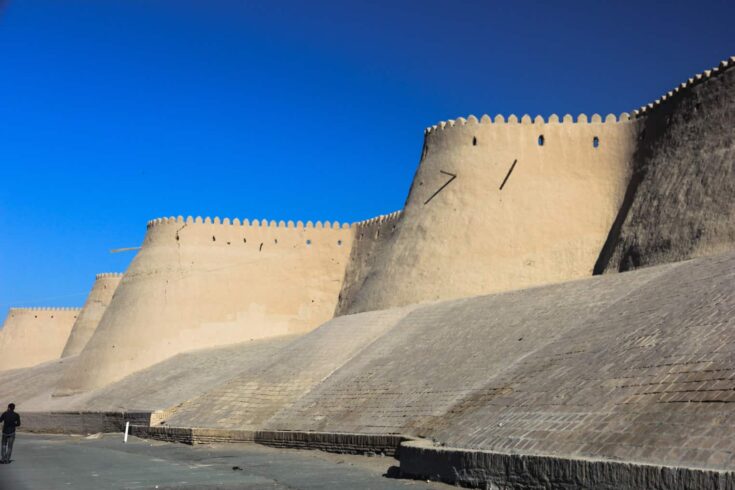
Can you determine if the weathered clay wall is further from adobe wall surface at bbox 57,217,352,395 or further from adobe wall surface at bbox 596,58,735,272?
adobe wall surface at bbox 596,58,735,272

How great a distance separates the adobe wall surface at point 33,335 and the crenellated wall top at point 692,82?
1434 inches

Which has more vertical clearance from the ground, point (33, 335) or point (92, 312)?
point (92, 312)

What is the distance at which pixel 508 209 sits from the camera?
24.0m

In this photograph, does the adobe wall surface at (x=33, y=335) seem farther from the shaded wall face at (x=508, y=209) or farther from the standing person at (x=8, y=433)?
the standing person at (x=8, y=433)

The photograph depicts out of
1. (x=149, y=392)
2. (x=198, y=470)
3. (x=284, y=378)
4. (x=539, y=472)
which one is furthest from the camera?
(x=149, y=392)

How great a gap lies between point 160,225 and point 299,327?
6.66 metres

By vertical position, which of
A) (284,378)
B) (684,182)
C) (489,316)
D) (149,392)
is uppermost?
(684,182)

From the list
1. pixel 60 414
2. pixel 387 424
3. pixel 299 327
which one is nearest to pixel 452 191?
pixel 299 327

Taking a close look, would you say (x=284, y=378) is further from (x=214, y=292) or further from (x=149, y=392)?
(x=214, y=292)

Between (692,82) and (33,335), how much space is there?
130 ft

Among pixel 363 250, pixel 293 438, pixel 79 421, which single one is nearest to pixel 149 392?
pixel 79 421

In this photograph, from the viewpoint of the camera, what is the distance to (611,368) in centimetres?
1033

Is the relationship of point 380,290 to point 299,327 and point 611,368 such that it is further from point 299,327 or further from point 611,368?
point 611,368

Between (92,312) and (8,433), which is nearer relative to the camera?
(8,433)
